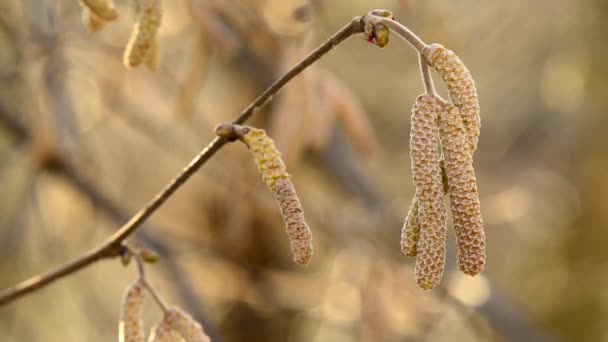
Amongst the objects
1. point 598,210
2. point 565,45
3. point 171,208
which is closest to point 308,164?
point 171,208

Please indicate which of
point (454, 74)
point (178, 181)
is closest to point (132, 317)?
point (178, 181)

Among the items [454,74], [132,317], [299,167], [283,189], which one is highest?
[299,167]

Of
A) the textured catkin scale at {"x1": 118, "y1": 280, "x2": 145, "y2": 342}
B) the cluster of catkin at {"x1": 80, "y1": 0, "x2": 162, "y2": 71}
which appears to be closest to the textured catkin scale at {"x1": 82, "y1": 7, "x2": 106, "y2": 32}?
the cluster of catkin at {"x1": 80, "y1": 0, "x2": 162, "y2": 71}

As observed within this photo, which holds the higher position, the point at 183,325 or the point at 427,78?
the point at 427,78

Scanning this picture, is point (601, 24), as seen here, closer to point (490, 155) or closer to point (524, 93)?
point (524, 93)

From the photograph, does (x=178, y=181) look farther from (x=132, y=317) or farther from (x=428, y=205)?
(x=428, y=205)

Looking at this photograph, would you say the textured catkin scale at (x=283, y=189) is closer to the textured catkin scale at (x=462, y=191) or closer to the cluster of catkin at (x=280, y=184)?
the cluster of catkin at (x=280, y=184)

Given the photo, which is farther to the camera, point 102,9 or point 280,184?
point 102,9
